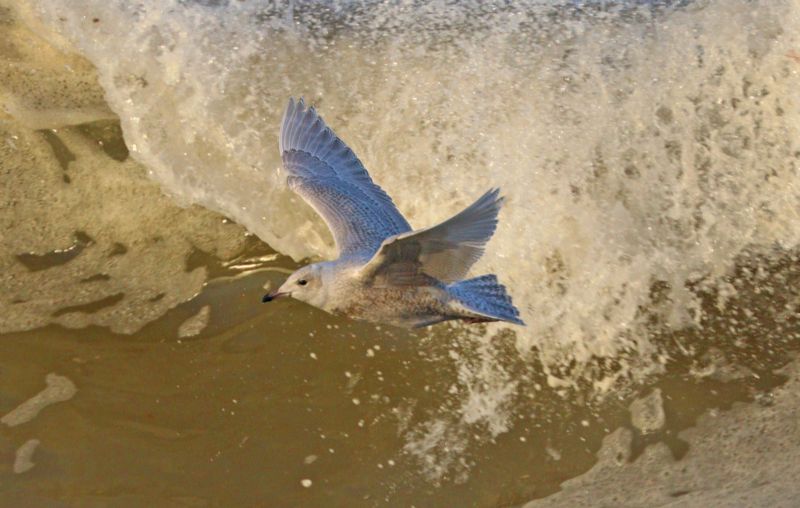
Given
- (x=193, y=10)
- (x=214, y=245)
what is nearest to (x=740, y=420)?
(x=214, y=245)

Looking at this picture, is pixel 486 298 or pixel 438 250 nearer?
pixel 438 250

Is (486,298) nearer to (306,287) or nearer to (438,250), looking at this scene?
(438,250)

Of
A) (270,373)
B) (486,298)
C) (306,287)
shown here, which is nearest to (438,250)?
(486,298)

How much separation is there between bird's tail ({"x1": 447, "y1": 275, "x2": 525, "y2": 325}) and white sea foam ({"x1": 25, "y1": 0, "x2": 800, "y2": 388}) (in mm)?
691

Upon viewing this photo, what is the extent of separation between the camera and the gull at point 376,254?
3080 mm

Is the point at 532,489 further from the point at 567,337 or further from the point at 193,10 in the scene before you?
the point at 193,10

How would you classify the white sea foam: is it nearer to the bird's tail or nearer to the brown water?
the brown water

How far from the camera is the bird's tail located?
330 cm

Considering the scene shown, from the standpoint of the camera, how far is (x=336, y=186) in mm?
3734

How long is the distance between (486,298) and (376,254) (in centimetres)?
52

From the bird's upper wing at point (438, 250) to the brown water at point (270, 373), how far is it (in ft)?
2.34

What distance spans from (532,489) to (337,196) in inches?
47.4

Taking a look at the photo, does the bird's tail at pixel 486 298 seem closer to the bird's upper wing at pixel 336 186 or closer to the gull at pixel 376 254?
the gull at pixel 376 254

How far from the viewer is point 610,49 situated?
16.2ft
